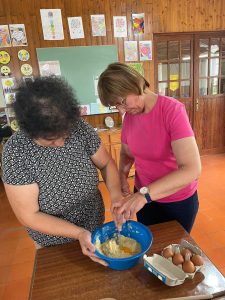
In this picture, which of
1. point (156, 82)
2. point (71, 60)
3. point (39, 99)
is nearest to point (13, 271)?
point (39, 99)

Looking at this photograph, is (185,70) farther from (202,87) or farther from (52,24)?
(52,24)

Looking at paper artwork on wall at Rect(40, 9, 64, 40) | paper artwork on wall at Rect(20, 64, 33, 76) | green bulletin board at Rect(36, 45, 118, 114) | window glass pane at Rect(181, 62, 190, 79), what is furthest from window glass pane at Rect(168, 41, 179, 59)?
paper artwork on wall at Rect(20, 64, 33, 76)

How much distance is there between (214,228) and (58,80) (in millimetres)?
2110

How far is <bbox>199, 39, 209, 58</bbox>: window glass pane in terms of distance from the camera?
3904mm

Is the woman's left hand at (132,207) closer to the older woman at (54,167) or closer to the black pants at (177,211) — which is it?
the older woman at (54,167)

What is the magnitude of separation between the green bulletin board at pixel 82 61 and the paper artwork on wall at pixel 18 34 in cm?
22

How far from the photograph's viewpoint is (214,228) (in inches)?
89.4

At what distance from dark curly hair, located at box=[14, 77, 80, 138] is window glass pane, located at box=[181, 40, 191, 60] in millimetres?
3627

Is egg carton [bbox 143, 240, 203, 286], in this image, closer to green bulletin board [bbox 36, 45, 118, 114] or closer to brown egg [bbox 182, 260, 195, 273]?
brown egg [bbox 182, 260, 195, 273]

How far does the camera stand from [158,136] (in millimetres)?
1088

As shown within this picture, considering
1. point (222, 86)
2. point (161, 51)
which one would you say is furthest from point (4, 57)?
point (222, 86)

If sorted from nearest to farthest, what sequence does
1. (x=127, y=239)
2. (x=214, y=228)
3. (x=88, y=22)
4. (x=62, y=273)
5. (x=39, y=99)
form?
(x=39, y=99), (x=62, y=273), (x=127, y=239), (x=214, y=228), (x=88, y=22)

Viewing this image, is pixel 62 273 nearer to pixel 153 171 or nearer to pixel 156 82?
pixel 153 171

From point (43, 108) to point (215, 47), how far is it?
4.09 m
